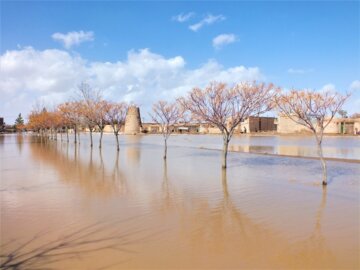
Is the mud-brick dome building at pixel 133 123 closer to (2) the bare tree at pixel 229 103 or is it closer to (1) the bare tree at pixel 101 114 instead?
(1) the bare tree at pixel 101 114

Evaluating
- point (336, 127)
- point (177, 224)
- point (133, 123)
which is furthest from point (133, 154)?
→ point (336, 127)

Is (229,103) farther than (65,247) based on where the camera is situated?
Yes

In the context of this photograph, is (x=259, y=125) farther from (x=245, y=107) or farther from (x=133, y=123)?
(x=245, y=107)

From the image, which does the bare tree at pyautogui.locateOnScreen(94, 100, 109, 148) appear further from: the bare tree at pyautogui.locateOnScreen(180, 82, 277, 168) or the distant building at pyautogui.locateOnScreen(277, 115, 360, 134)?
the distant building at pyautogui.locateOnScreen(277, 115, 360, 134)

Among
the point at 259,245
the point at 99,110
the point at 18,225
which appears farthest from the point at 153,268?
the point at 99,110

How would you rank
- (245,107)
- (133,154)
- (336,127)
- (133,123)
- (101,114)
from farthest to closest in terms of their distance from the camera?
(133,123)
(336,127)
(101,114)
(133,154)
(245,107)

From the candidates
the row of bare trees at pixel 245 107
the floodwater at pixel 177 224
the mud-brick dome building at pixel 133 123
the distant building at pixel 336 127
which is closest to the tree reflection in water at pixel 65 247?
the floodwater at pixel 177 224

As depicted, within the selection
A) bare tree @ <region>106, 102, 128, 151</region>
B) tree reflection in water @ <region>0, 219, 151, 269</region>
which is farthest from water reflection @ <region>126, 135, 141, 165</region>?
tree reflection in water @ <region>0, 219, 151, 269</region>

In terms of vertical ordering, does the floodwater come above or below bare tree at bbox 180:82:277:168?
below

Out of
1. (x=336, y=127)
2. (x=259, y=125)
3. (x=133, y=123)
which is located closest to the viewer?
(x=336, y=127)

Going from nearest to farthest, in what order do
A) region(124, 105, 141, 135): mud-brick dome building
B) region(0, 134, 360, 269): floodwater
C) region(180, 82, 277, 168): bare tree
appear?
region(0, 134, 360, 269): floodwater < region(180, 82, 277, 168): bare tree < region(124, 105, 141, 135): mud-brick dome building

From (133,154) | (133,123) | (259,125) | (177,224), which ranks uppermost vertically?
(133,123)

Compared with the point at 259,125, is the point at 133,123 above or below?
above

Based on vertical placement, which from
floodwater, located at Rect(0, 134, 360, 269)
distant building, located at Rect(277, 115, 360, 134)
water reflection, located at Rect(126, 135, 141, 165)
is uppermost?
distant building, located at Rect(277, 115, 360, 134)
